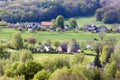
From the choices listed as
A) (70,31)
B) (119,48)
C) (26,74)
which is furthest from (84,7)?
(26,74)

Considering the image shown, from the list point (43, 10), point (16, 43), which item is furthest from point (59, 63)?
point (43, 10)

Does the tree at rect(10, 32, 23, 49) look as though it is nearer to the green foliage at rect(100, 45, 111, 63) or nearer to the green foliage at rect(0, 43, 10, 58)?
the green foliage at rect(0, 43, 10, 58)

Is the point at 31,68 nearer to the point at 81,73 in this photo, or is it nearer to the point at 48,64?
the point at 48,64

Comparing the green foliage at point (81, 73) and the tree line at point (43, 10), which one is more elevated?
the tree line at point (43, 10)

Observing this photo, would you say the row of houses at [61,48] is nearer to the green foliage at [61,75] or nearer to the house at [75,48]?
the house at [75,48]

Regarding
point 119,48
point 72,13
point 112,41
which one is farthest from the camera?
point 72,13

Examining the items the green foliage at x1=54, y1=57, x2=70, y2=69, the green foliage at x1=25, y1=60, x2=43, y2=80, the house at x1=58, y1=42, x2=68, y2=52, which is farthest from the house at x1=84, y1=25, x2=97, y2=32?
the green foliage at x1=25, y1=60, x2=43, y2=80

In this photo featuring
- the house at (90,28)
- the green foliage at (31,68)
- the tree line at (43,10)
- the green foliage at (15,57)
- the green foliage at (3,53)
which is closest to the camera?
the green foliage at (31,68)

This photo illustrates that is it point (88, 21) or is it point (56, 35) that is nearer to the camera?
point (56, 35)

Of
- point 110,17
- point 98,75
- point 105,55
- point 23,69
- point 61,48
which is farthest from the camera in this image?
point 110,17

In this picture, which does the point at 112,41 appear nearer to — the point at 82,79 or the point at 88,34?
the point at 88,34

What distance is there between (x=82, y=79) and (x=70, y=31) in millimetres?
49344

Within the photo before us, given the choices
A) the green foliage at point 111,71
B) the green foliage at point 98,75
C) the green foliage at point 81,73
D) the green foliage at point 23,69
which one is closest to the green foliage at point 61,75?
the green foliage at point 81,73

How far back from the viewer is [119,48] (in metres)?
58.3
